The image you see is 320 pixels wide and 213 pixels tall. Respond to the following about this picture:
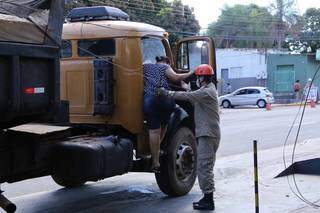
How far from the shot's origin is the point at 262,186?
9.37m

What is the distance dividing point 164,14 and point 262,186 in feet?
102

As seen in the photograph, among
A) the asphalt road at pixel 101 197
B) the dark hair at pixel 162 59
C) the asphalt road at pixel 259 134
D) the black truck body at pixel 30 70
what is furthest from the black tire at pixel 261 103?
the black truck body at pixel 30 70

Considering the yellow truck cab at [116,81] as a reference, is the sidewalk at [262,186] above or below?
below

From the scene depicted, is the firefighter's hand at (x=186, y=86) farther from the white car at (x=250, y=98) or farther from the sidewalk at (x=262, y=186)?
the white car at (x=250, y=98)

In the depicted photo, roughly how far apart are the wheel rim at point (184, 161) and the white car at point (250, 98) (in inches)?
1200

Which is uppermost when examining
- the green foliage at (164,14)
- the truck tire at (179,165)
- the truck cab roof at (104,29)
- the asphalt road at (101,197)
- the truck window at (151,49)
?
the green foliage at (164,14)

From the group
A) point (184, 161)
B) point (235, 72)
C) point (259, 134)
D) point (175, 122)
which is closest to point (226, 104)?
point (235, 72)

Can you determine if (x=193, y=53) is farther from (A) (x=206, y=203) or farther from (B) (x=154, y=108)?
(A) (x=206, y=203)

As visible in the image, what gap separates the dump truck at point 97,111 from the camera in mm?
6000

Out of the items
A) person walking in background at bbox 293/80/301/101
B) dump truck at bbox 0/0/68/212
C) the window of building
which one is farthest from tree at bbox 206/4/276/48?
dump truck at bbox 0/0/68/212

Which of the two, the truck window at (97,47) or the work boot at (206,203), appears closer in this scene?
the work boot at (206,203)

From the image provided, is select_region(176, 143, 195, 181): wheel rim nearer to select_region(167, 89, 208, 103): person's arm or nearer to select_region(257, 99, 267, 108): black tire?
select_region(167, 89, 208, 103): person's arm

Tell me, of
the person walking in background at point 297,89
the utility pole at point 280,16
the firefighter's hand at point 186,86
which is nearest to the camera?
the firefighter's hand at point 186,86

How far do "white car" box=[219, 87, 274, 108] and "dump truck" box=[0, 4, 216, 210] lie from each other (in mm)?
30508
